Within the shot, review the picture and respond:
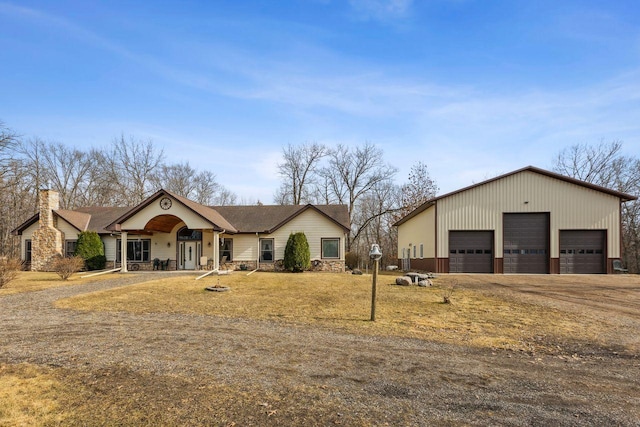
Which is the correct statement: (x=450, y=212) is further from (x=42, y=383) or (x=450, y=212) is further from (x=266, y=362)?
(x=42, y=383)

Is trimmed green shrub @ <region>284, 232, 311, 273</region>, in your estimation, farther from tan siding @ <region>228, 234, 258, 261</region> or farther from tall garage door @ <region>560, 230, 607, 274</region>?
tall garage door @ <region>560, 230, 607, 274</region>

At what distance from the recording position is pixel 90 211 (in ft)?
96.5

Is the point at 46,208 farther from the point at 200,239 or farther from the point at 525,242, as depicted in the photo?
the point at 525,242

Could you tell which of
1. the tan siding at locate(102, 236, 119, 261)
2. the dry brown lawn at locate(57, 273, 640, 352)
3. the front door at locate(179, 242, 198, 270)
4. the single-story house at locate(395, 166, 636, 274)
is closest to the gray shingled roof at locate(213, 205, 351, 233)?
the front door at locate(179, 242, 198, 270)

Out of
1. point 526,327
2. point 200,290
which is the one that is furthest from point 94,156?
point 526,327

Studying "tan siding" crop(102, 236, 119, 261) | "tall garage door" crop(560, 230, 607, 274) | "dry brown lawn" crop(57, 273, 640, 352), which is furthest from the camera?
"tan siding" crop(102, 236, 119, 261)

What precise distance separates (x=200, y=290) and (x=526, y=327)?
10393mm

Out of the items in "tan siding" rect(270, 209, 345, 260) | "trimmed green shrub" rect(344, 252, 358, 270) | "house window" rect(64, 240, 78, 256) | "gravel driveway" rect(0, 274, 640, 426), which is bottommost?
"trimmed green shrub" rect(344, 252, 358, 270)

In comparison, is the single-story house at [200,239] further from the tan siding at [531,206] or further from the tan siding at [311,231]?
the tan siding at [531,206]

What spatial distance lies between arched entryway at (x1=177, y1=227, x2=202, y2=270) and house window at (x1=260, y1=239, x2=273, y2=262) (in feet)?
12.8

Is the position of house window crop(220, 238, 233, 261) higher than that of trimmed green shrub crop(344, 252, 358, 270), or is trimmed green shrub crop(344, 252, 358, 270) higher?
house window crop(220, 238, 233, 261)

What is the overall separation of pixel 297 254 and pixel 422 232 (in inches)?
387

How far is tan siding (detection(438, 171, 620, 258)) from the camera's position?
74.9ft

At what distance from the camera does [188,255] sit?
24875 mm
